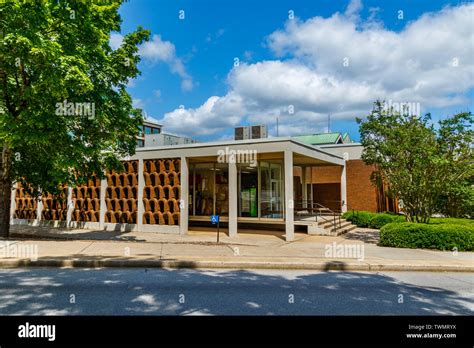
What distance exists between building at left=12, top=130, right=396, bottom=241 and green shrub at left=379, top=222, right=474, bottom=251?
151 inches

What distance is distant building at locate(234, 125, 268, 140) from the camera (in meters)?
20.2

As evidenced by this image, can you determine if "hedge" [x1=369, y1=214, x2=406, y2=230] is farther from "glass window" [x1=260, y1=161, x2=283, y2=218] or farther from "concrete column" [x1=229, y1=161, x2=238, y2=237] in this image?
"concrete column" [x1=229, y1=161, x2=238, y2=237]

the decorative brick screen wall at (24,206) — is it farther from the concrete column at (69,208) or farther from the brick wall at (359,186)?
the brick wall at (359,186)

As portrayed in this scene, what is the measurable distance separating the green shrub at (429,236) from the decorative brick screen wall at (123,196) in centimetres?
1178

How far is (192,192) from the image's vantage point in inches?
738

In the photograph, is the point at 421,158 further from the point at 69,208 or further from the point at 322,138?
the point at 322,138

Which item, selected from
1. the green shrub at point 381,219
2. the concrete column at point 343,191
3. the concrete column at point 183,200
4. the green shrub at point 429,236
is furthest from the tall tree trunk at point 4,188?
the concrete column at point 343,191

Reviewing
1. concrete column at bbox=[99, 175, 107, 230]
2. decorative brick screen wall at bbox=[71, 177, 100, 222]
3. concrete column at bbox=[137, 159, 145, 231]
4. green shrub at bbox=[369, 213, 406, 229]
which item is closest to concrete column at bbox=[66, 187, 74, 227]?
decorative brick screen wall at bbox=[71, 177, 100, 222]

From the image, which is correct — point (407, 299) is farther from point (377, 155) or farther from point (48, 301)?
point (377, 155)

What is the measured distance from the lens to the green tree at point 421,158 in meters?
13.1

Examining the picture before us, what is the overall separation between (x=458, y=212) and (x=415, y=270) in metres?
13.7

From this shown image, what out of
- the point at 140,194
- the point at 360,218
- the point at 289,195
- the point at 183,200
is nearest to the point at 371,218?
the point at 360,218

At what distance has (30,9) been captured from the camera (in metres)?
10.1
